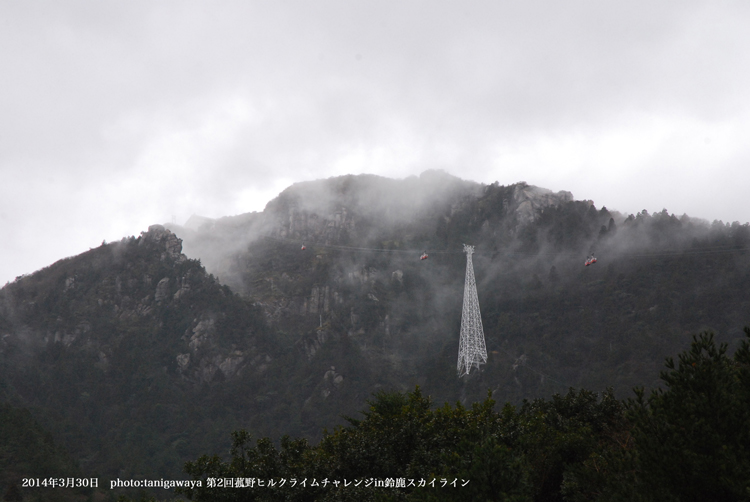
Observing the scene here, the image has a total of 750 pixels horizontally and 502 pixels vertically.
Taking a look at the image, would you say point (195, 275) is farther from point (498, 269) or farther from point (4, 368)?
point (498, 269)

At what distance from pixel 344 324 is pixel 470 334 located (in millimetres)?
40620

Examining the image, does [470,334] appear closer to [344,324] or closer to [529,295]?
[529,295]

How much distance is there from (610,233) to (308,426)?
84.7 metres

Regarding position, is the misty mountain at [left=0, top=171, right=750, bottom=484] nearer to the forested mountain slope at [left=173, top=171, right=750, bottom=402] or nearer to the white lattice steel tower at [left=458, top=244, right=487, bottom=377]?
the forested mountain slope at [left=173, top=171, right=750, bottom=402]

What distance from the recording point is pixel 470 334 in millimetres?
140250

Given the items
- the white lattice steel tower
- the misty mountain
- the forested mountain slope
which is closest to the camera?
the forested mountain slope

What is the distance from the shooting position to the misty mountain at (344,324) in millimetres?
130000

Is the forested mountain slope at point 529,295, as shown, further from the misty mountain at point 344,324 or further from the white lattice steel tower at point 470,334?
the white lattice steel tower at point 470,334

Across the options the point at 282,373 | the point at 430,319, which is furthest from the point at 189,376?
the point at 430,319

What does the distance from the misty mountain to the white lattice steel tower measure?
315 cm

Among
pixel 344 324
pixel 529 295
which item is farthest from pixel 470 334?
pixel 344 324

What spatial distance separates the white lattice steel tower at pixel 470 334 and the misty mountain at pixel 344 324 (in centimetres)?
315

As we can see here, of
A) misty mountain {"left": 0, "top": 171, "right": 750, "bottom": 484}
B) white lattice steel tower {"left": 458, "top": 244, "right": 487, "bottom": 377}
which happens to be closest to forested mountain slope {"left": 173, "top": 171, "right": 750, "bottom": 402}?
misty mountain {"left": 0, "top": 171, "right": 750, "bottom": 484}

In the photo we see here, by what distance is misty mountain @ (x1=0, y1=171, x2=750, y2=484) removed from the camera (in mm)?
130000
